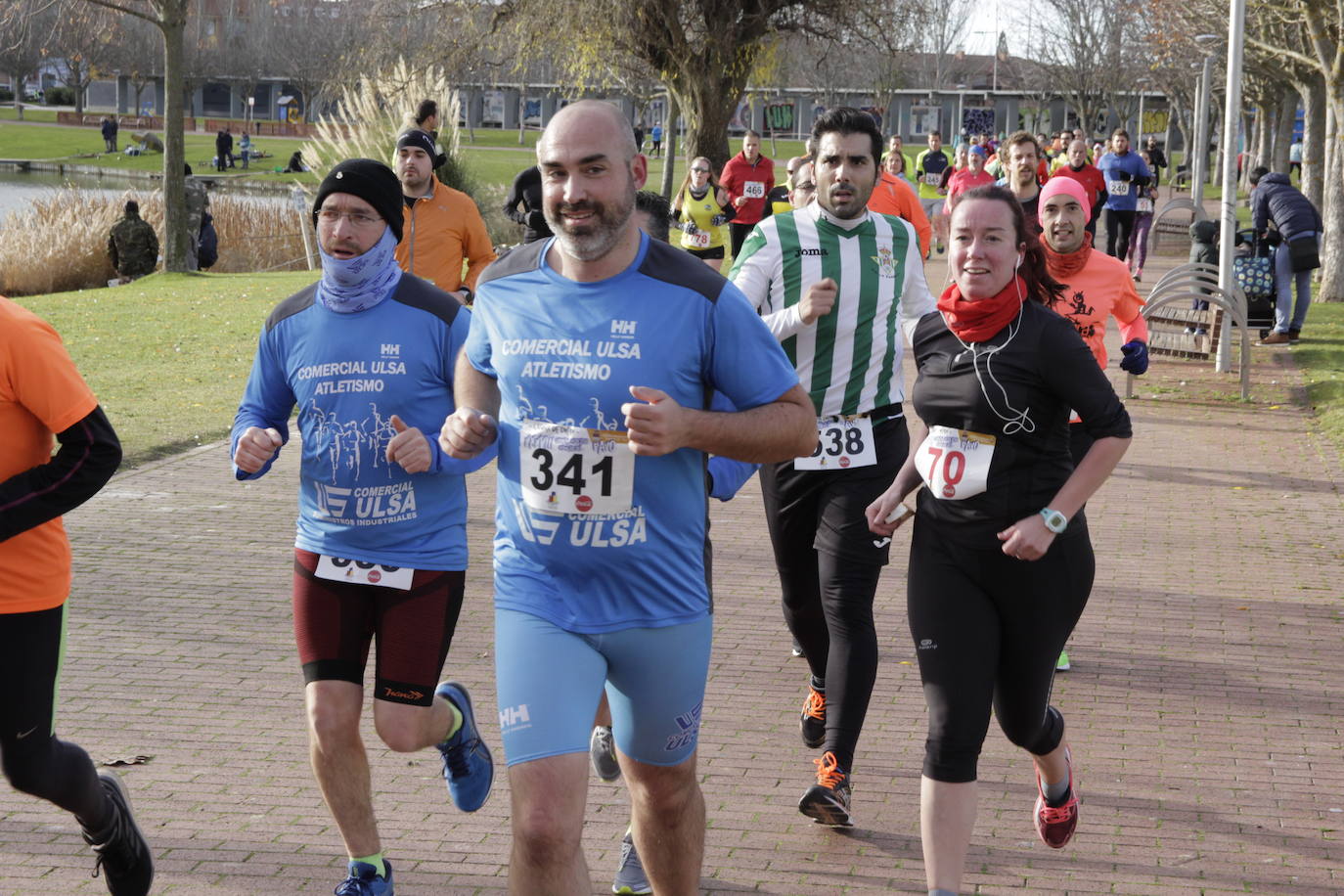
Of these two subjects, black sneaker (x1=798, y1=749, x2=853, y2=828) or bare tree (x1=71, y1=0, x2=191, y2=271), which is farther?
bare tree (x1=71, y1=0, x2=191, y2=271)

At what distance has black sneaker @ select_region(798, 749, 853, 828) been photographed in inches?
189

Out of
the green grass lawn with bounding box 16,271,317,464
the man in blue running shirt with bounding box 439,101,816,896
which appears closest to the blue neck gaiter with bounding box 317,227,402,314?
the man in blue running shirt with bounding box 439,101,816,896

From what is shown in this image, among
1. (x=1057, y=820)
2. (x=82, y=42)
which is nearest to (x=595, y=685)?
(x=1057, y=820)

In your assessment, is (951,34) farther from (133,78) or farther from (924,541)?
(924,541)

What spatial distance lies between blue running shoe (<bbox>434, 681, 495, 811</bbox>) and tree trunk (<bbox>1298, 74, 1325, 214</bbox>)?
69.4 feet

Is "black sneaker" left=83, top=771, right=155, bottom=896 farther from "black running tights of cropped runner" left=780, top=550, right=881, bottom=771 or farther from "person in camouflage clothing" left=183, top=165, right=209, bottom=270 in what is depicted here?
"person in camouflage clothing" left=183, top=165, right=209, bottom=270

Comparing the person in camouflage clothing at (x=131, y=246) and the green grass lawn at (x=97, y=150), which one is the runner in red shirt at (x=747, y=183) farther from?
the green grass lawn at (x=97, y=150)

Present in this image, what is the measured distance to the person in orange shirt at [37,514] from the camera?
147 inches

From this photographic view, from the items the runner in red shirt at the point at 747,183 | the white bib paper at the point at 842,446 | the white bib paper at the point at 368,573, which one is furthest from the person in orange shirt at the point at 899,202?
the runner in red shirt at the point at 747,183

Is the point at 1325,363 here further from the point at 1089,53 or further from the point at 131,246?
the point at 1089,53

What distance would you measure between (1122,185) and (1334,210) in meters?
2.77

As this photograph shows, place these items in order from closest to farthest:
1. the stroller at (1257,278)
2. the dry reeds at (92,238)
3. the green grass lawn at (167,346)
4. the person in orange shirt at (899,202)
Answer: the person in orange shirt at (899,202) → the green grass lawn at (167,346) → the stroller at (1257,278) → the dry reeds at (92,238)

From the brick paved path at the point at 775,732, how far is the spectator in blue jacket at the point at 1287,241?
7.73m

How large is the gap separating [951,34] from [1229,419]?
7566 cm
